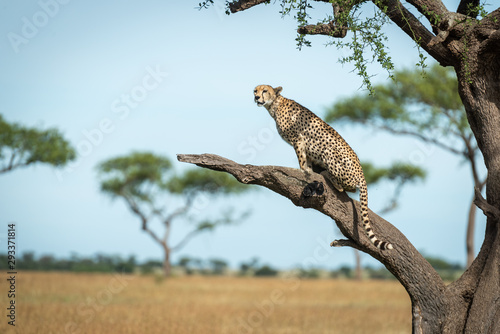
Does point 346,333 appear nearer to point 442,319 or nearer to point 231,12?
point 442,319

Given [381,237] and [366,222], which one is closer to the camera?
[366,222]

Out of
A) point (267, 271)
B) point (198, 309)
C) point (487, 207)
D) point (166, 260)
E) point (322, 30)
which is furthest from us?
point (267, 271)

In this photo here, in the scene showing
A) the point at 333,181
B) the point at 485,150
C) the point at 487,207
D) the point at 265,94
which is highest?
the point at 265,94

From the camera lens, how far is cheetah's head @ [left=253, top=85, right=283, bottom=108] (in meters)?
6.94

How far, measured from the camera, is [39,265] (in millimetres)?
30266

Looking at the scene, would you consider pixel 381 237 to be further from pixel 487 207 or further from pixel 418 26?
pixel 418 26

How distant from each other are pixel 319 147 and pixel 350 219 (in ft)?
2.80

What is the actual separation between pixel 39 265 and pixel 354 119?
1993 cm

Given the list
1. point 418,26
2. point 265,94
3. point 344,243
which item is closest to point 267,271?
point 265,94

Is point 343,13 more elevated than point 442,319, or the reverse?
point 343,13

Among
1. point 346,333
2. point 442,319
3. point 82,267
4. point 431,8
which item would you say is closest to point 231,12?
point 431,8

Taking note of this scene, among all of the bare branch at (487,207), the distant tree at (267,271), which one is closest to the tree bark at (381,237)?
the bare branch at (487,207)

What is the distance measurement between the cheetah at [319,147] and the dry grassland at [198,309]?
14.1 ft

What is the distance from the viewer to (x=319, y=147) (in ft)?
20.7
